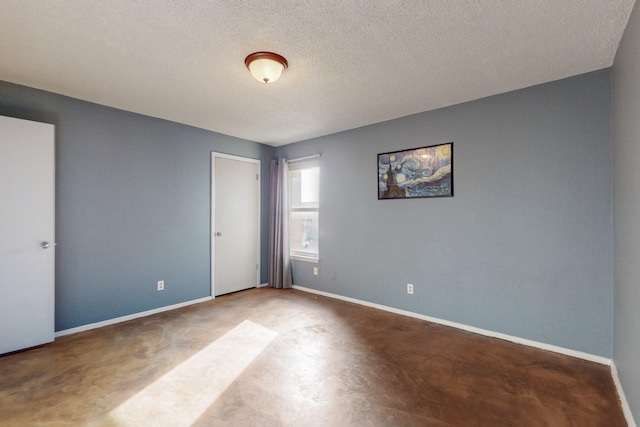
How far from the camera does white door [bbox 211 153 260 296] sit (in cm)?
432

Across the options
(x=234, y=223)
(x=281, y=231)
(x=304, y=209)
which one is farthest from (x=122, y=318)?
(x=304, y=209)

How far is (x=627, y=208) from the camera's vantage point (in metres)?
1.86

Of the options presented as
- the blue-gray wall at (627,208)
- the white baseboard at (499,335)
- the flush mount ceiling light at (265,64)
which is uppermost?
the flush mount ceiling light at (265,64)

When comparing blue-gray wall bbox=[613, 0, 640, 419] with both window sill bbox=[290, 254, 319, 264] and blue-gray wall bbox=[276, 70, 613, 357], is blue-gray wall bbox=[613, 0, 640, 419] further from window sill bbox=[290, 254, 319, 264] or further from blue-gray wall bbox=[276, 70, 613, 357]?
window sill bbox=[290, 254, 319, 264]

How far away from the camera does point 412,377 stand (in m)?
2.21

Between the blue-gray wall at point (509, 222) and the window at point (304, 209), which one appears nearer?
the blue-gray wall at point (509, 222)

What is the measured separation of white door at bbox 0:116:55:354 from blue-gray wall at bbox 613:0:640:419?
4501 mm

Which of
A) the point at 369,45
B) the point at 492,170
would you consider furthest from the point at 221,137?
the point at 492,170

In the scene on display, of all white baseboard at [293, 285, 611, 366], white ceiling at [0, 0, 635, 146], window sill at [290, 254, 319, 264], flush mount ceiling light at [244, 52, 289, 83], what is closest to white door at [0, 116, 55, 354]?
white ceiling at [0, 0, 635, 146]

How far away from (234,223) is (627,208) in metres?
4.33

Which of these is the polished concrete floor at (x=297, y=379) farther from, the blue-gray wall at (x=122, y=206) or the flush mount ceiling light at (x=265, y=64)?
the flush mount ceiling light at (x=265, y=64)

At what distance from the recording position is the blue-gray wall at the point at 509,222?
8.00 ft

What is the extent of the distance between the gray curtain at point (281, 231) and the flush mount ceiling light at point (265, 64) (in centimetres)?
252

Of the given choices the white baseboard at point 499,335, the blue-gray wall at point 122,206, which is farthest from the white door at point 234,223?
the white baseboard at point 499,335
